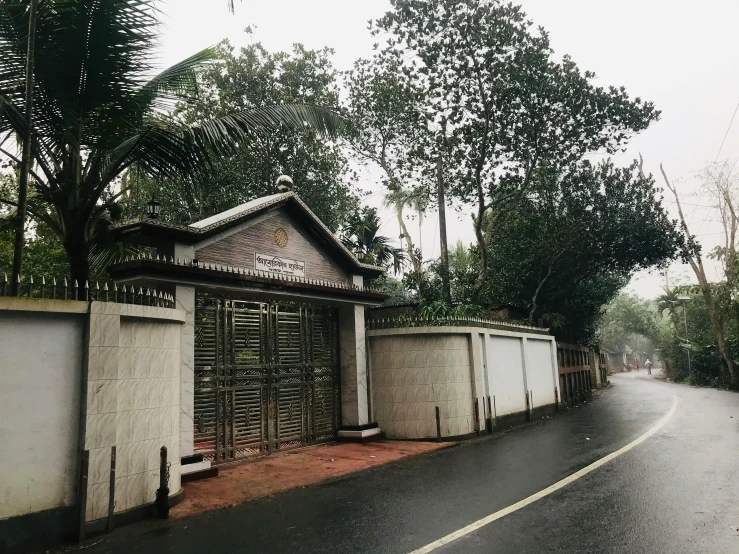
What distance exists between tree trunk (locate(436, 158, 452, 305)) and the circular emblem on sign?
10.4 metres

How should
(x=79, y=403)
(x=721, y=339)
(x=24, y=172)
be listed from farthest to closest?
(x=721, y=339) → (x=79, y=403) → (x=24, y=172)

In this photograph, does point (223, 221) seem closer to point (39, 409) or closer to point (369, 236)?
point (39, 409)

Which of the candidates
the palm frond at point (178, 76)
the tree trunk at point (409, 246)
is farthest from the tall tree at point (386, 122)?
the palm frond at point (178, 76)

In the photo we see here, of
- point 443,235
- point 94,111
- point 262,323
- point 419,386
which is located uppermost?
point 443,235

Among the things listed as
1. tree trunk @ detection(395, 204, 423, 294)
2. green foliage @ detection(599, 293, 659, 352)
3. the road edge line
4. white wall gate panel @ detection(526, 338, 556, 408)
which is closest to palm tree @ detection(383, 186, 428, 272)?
tree trunk @ detection(395, 204, 423, 294)

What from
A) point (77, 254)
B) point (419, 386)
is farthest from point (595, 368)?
point (77, 254)

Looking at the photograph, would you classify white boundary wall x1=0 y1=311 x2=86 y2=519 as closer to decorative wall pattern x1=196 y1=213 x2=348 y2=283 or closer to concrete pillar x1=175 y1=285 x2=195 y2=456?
concrete pillar x1=175 y1=285 x2=195 y2=456

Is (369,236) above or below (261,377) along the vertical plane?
above

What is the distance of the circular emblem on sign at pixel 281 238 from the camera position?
1127 centimetres

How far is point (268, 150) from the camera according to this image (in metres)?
22.8

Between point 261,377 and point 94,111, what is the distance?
18.0 ft

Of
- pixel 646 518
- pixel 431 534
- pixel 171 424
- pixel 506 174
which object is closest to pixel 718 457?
pixel 646 518

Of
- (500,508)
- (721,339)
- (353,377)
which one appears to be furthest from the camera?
(721,339)

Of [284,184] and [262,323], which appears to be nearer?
[262,323]
